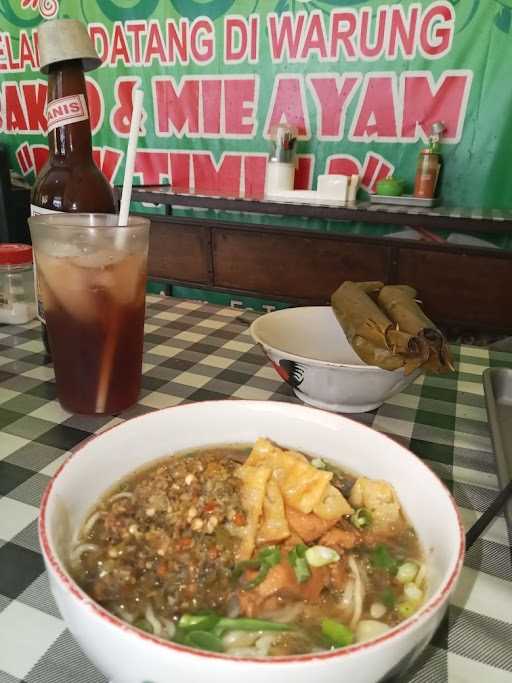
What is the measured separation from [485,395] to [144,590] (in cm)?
77

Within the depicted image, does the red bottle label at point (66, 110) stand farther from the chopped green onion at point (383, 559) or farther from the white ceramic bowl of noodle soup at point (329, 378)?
the chopped green onion at point (383, 559)

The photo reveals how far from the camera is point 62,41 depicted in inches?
36.0

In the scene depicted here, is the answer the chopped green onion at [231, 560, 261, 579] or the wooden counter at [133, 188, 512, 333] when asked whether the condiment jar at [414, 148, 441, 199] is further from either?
the chopped green onion at [231, 560, 261, 579]

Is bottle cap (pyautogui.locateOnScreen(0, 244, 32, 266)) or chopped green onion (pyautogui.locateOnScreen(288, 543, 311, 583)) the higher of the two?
bottle cap (pyautogui.locateOnScreen(0, 244, 32, 266))

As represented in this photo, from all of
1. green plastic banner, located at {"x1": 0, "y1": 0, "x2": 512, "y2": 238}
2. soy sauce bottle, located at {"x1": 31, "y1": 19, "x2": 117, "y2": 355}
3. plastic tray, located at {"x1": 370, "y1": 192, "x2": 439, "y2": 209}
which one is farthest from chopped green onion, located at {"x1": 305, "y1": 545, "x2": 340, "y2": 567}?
green plastic banner, located at {"x1": 0, "y1": 0, "x2": 512, "y2": 238}

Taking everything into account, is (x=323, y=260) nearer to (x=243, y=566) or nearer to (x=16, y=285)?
(x=16, y=285)

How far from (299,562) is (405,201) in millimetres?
2496

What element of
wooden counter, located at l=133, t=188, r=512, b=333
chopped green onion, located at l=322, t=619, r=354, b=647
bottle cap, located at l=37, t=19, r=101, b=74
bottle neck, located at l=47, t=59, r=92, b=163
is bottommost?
wooden counter, located at l=133, t=188, r=512, b=333

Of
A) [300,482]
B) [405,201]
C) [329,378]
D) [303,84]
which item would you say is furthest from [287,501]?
[303,84]

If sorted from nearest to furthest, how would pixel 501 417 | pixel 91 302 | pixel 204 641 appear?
1. pixel 204 641
2. pixel 91 302
3. pixel 501 417

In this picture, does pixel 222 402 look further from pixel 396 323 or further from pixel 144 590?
pixel 396 323

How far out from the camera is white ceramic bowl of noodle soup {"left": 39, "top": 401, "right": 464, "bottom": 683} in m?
0.33

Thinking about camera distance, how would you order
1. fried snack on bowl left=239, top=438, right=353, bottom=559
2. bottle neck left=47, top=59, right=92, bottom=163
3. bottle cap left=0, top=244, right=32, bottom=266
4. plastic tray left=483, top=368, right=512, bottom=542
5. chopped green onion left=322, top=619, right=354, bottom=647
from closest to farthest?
chopped green onion left=322, top=619, right=354, bottom=647
fried snack on bowl left=239, top=438, right=353, bottom=559
plastic tray left=483, top=368, right=512, bottom=542
bottle neck left=47, top=59, right=92, bottom=163
bottle cap left=0, top=244, right=32, bottom=266

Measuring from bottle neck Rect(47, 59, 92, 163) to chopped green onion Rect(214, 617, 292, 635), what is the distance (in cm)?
90
